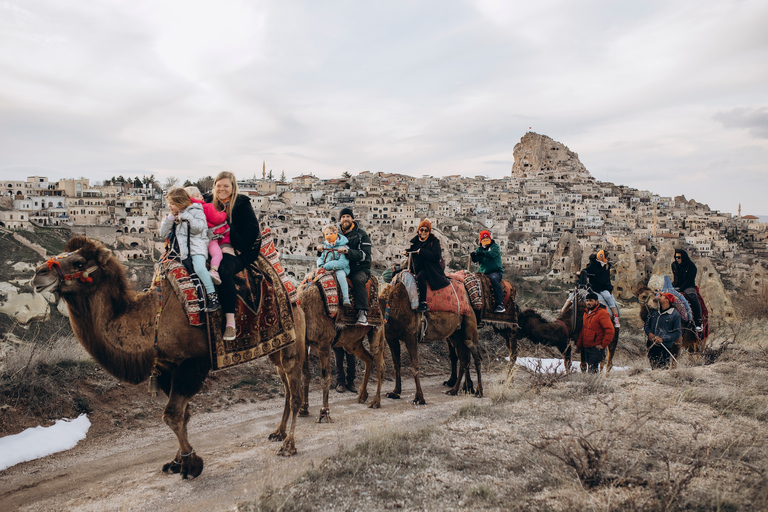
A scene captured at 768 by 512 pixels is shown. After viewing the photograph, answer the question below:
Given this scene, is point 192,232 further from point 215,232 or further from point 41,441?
point 41,441

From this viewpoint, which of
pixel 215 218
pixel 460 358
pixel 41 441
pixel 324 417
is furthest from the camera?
pixel 460 358

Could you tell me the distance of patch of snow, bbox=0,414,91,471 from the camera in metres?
5.21

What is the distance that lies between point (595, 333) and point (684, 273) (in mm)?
3318

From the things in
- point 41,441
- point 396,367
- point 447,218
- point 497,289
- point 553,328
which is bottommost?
point 41,441

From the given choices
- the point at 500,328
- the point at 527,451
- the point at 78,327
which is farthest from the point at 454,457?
the point at 500,328

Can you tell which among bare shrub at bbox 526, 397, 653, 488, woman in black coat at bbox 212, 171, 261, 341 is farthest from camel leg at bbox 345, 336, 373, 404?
bare shrub at bbox 526, 397, 653, 488

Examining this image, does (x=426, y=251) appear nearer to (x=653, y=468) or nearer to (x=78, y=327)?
(x=653, y=468)

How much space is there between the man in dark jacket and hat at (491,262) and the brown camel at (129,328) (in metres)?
6.55

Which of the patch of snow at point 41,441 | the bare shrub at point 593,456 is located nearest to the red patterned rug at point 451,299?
the bare shrub at point 593,456

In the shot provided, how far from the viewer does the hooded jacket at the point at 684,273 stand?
1091cm

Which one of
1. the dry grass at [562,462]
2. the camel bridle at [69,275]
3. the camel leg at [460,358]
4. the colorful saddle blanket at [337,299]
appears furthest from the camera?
the camel leg at [460,358]

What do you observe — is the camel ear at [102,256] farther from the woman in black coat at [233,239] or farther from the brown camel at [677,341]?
the brown camel at [677,341]

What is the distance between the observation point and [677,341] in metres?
9.91

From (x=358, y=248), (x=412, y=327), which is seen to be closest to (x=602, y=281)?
(x=412, y=327)
